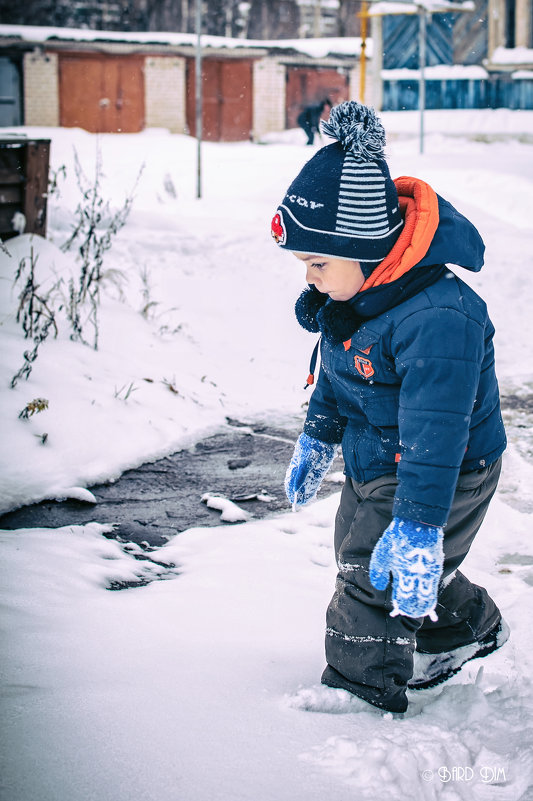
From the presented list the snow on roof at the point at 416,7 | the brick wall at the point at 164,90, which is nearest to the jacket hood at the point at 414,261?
the snow on roof at the point at 416,7

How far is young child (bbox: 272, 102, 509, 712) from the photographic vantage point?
66.6 inches

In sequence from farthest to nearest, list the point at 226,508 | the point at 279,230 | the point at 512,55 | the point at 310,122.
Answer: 1. the point at 310,122
2. the point at 512,55
3. the point at 226,508
4. the point at 279,230

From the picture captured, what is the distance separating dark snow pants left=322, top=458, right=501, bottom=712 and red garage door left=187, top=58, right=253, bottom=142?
72.1 feet

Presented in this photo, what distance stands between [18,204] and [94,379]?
6.96 ft

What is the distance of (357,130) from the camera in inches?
72.6

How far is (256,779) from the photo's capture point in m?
1.47

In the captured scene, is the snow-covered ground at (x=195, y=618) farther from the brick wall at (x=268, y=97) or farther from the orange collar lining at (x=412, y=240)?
the brick wall at (x=268, y=97)

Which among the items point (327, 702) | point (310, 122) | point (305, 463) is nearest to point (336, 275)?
point (305, 463)

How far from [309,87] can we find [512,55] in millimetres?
10277

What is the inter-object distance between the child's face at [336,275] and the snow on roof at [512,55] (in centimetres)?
1344

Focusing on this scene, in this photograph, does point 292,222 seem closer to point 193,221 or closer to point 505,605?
point 505,605

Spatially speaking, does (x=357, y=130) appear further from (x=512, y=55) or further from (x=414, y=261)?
(x=512, y=55)

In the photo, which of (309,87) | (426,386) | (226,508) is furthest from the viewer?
(309,87)

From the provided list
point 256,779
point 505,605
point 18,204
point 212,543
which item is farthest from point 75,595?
point 18,204
